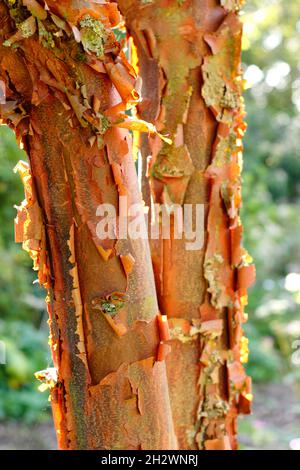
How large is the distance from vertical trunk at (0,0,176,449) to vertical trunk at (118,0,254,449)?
0.17m

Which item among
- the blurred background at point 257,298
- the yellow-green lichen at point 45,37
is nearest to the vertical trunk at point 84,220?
the yellow-green lichen at point 45,37

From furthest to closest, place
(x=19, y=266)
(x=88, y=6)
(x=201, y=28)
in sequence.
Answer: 1. (x=19, y=266)
2. (x=201, y=28)
3. (x=88, y=6)

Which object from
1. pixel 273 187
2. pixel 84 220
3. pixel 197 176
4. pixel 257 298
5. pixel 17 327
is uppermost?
pixel 273 187

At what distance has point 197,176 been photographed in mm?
998

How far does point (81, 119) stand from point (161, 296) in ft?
1.22

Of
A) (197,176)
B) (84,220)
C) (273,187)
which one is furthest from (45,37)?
(273,187)

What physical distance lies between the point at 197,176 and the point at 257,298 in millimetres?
3347

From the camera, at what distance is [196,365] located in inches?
39.9

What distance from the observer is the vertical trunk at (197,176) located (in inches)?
38.6

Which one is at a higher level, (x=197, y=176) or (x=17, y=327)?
(x=17, y=327)

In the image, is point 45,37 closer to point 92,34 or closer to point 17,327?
point 92,34

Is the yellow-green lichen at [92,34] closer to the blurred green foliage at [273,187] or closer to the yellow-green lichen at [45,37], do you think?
the yellow-green lichen at [45,37]
